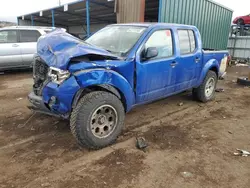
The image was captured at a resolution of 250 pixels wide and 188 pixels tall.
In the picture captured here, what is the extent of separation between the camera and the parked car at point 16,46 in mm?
8586

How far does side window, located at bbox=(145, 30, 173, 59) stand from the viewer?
158 inches

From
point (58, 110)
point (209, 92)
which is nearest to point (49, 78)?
point (58, 110)

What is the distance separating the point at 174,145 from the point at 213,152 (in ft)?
1.93

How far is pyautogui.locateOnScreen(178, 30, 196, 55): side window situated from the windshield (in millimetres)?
1069

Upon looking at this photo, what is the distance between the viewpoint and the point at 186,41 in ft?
16.0

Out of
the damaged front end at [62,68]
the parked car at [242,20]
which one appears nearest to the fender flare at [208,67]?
the damaged front end at [62,68]

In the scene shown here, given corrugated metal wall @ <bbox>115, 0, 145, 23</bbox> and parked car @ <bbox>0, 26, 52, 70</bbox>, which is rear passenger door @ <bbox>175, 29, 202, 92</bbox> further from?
parked car @ <bbox>0, 26, 52, 70</bbox>

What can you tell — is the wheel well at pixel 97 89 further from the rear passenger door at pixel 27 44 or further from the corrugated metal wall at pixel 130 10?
the corrugated metal wall at pixel 130 10

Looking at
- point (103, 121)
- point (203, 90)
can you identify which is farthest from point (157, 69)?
point (203, 90)

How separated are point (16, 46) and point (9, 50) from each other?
1.04 ft

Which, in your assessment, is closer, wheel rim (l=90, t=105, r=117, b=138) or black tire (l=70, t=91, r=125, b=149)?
black tire (l=70, t=91, r=125, b=149)

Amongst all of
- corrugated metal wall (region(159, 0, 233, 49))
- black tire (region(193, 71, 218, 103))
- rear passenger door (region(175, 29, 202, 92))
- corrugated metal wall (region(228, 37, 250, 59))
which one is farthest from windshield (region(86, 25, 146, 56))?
corrugated metal wall (region(228, 37, 250, 59))

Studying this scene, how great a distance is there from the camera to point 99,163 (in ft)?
9.91

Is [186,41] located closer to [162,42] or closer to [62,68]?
[162,42]
